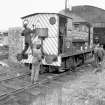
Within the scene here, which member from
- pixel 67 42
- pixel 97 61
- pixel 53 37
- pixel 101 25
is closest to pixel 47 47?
pixel 53 37

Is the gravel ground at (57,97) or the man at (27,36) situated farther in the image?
the man at (27,36)

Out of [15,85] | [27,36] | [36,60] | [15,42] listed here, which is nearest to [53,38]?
[27,36]

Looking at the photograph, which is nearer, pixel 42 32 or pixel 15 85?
pixel 15 85

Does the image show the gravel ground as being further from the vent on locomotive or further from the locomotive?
the vent on locomotive

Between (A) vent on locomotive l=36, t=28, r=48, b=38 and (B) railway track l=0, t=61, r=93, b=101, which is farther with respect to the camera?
(A) vent on locomotive l=36, t=28, r=48, b=38

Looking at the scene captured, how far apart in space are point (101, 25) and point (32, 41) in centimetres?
1785

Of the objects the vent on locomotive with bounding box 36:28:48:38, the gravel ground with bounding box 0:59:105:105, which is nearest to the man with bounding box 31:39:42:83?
the gravel ground with bounding box 0:59:105:105

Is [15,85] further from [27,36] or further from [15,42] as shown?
[15,42]

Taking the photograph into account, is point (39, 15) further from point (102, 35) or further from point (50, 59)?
point (102, 35)

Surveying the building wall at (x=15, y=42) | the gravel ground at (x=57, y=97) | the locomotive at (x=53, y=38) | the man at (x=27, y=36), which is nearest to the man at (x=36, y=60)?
the gravel ground at (x=57, y=97)

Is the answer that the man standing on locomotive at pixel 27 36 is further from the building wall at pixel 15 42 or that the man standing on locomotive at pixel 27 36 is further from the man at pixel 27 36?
the building wall at pixel 15 42

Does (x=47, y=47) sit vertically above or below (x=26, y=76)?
above

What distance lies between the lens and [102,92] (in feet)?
19.9

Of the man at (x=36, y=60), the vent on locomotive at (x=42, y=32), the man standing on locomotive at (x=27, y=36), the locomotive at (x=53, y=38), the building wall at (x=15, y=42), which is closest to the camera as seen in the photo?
the man at (x=36, y=60)
